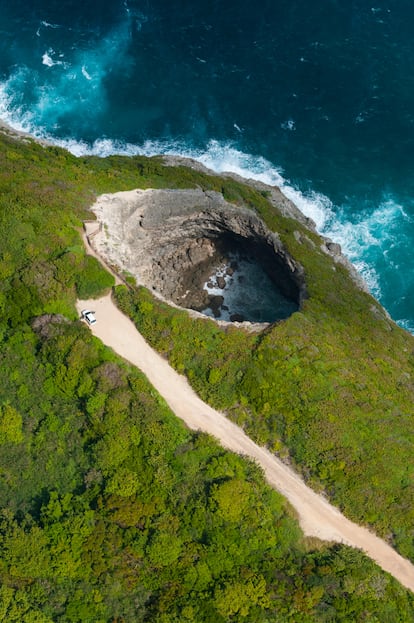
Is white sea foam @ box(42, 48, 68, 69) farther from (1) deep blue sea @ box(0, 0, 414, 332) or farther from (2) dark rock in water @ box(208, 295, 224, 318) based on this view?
(2) dark rock in water @ box(208, 295, 224, 318)

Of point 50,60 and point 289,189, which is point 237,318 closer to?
point 289,189

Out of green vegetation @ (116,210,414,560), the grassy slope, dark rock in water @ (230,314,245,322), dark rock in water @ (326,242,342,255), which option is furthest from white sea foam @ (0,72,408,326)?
green vegetation @ (116,210,414,560)

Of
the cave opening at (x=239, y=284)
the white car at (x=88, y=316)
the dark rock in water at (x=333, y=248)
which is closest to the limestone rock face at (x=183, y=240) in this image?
the cave opening at (x=239, y=284)

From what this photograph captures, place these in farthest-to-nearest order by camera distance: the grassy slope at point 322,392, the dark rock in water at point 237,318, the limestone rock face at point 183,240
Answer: the dark rock in water at point 237,318 < the limestone rock face at point 183,240 < the grassy slope at point 322,392

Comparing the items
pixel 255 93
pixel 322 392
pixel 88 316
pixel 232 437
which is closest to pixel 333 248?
pixel 322 392

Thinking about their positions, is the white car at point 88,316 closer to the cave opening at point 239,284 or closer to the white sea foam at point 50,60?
the cave opening at point 239,284

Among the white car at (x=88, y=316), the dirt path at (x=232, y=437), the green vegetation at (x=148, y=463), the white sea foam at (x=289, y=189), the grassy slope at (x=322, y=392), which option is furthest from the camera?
the white sea foam at (x=289, y=189)
